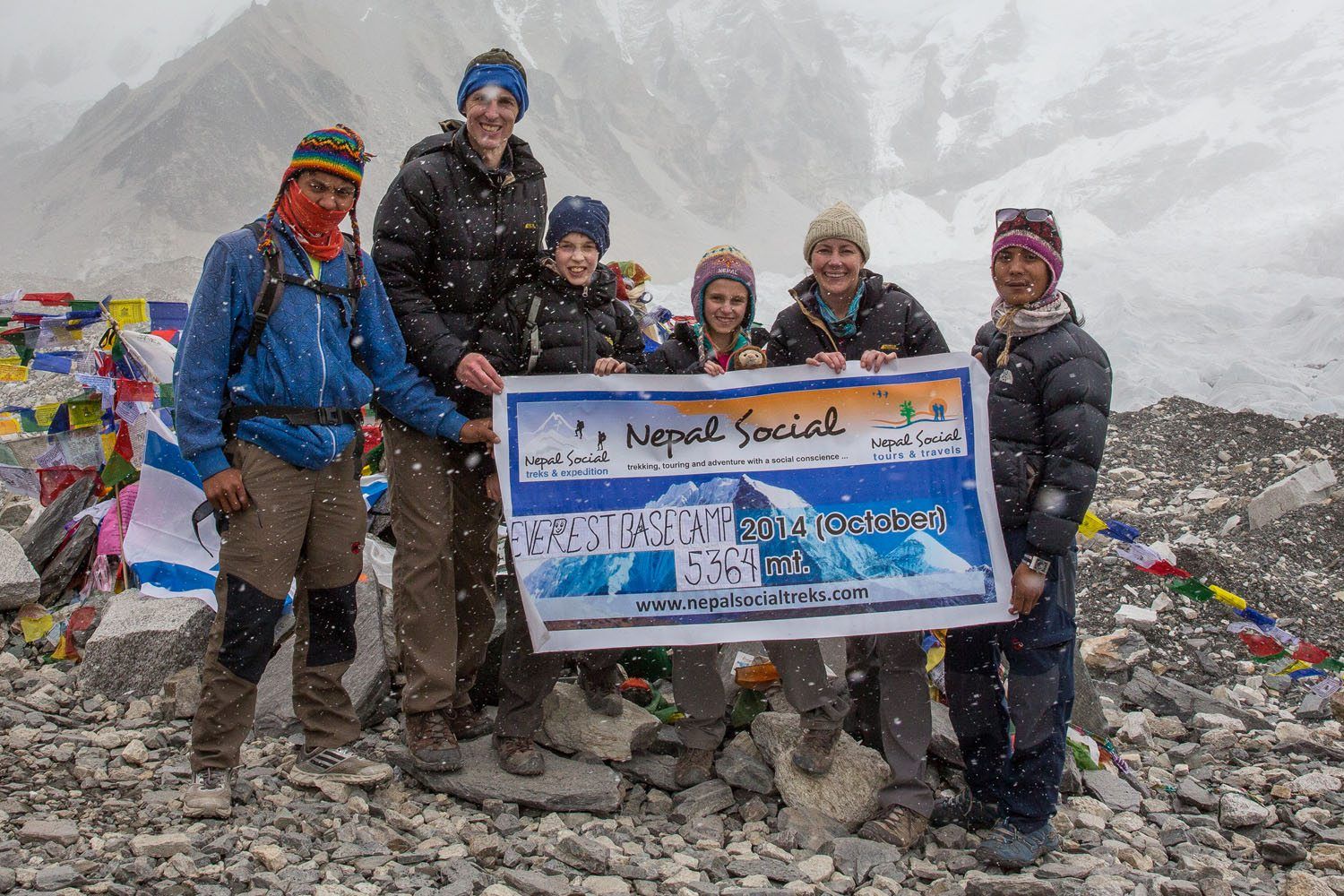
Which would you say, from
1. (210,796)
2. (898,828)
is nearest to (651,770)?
(898,828)

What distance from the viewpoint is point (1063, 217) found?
8925 centimetres

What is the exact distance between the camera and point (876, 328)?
149 inches

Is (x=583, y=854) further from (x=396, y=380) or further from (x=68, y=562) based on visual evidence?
(x=68, y=562)

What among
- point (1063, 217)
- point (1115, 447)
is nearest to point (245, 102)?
point (1063, 217)

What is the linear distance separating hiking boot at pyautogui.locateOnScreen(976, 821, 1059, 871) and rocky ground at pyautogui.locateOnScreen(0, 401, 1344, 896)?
0.20 ft

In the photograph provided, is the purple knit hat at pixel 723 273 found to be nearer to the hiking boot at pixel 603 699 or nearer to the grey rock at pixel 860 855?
the hiking boot at pixel 603 699

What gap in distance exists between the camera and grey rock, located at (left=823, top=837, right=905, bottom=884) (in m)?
3.34

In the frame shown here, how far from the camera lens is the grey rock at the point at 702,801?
146 inches

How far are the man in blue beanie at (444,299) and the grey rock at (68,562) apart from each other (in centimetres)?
309

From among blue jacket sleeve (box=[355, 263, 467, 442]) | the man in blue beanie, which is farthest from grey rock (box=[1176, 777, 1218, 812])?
blue jacket sleeve (box=[355, 263, 467, 442])

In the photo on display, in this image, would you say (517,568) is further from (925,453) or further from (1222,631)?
(1222,631)

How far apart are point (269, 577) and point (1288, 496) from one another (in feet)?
30.6

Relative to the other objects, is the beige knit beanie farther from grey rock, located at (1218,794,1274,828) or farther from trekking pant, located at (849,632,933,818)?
grey rock, located at (1218,794,1274,828)

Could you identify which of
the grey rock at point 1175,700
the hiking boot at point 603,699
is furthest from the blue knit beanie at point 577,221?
the grey rock at point 1175,700
